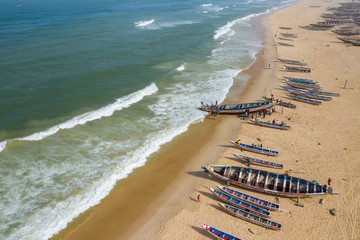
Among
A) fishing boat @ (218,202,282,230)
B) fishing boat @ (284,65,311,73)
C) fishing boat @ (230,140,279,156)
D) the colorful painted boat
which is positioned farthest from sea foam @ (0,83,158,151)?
fishing boat @ (284,65,311,73)

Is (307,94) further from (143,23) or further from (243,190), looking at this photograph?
(143,23)

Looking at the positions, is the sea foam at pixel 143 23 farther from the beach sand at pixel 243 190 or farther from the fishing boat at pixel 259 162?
the fishing boat at pixel 259 162

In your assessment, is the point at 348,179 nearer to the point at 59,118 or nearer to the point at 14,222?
the point at 14,222

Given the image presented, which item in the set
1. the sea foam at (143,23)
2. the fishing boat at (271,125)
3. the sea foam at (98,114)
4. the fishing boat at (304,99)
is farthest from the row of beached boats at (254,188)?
the sea foam at (143,23)

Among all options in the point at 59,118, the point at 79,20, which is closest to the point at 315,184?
the point at 59,118

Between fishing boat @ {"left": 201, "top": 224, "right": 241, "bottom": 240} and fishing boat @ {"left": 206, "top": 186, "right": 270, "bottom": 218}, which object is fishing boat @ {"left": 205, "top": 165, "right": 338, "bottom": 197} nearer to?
fishing boat @ {"left": 206, "top": 186, "right": 270, "bottom": 218}

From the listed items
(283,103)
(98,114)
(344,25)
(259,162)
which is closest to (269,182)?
(259,162)
